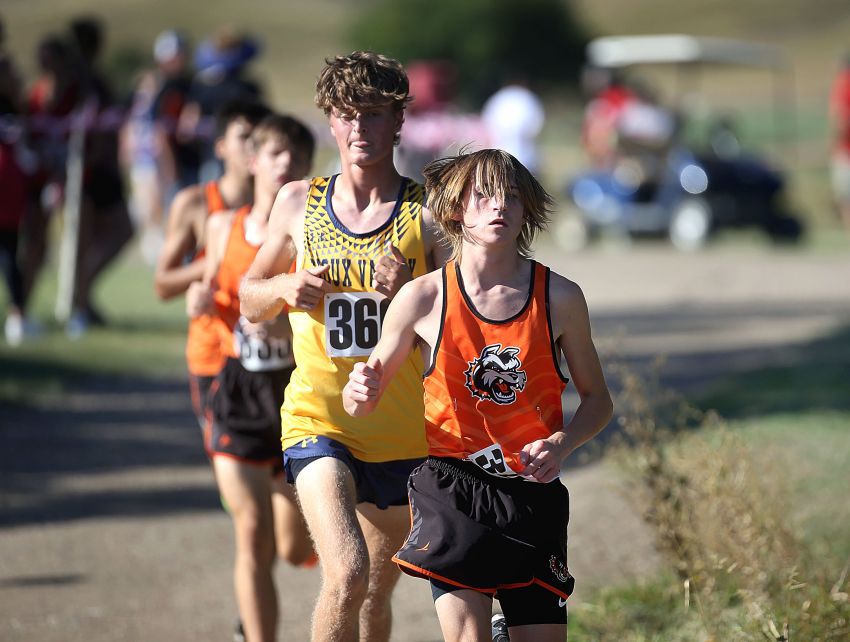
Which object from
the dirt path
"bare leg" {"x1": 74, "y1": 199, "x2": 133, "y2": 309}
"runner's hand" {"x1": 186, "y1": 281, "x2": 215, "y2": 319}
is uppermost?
"runner's hand" {"x1": 186, "y1": 281, "x2": 215, "y2": 319}

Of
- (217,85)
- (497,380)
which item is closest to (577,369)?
(497,380)

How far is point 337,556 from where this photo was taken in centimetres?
403

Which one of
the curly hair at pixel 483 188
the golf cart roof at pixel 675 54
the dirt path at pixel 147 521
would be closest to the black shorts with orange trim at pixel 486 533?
the curly hair at pixel 483 188

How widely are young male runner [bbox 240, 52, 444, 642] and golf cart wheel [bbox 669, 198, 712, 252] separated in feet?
49.9

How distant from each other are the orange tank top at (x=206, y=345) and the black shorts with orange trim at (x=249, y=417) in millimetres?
253

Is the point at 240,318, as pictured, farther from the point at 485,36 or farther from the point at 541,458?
the point at 485,36

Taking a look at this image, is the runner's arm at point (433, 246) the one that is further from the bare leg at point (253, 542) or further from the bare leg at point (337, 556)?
the bare leg at point (253, 542)

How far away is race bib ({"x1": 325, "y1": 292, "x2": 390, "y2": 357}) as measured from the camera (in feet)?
14.1

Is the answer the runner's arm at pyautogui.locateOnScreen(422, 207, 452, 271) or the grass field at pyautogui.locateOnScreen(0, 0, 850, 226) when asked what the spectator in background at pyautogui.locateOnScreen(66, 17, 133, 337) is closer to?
the runner's arm at pyautogui.locateOnScreen(422, 207, 452, 271)

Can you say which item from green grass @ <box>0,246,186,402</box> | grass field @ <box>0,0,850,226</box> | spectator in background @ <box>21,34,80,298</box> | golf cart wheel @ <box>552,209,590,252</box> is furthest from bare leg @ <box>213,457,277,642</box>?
grass field @ <box>0,0,850,226</box>

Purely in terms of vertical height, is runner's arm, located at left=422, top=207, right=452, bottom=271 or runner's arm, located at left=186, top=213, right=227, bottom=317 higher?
runner's arm, located at left=422, top=207, right=452, bottom=271

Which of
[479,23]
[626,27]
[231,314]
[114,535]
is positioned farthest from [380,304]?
[626,27]

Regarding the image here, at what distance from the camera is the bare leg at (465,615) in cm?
369

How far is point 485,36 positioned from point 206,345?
54.4 metres
